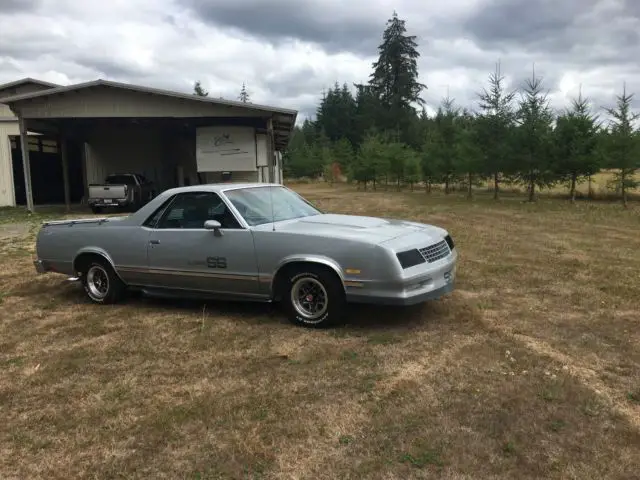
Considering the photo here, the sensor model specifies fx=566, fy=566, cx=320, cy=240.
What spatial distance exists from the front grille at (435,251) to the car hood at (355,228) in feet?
0.38

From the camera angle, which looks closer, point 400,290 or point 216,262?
point 400,290

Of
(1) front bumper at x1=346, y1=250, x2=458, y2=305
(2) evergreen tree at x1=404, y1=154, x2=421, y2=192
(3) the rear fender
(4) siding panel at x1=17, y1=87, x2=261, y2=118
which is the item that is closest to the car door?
(3) the rear fender

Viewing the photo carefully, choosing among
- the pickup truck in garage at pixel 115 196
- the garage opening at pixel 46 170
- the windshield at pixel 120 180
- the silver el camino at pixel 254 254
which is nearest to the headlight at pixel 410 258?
the silver el camino at pixel 254 254

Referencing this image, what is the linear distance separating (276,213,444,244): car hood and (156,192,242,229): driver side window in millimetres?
617

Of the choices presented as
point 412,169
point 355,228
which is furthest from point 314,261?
point 412,169

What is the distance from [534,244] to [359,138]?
235ft

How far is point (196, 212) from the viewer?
623 centimetres

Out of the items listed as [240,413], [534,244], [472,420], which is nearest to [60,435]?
[240,413]

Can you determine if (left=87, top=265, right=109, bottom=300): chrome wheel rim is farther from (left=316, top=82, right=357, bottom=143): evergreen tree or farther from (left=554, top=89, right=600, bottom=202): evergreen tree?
(left=316, top=82, right=357, bottom=143): evergreen tree

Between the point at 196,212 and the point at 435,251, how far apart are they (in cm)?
261

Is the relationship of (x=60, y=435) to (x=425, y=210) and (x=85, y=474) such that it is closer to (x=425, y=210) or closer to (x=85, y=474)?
(x=85, y=474)

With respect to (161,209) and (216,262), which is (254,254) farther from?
(161,209)

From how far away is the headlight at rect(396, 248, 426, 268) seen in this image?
520 cm

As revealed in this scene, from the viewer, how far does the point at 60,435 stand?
3.55 meters
